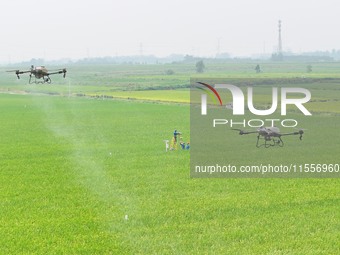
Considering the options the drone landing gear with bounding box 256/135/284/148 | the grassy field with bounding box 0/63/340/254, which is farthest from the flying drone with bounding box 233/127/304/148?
the grassy field with bounding box 0/63/340/254

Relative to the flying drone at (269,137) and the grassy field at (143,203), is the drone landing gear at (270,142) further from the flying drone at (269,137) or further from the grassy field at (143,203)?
the grassy field at (143,203)

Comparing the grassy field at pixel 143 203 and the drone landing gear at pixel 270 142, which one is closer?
the grassy field at pixel 143 203

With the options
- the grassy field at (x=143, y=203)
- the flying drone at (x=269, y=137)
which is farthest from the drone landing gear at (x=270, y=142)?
the grassy field at (x=143, y=203)

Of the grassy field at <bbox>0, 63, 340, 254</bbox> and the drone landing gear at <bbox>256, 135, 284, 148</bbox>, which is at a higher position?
the drone landing gear at <bbox>256, 135, 284, 148</bbox>

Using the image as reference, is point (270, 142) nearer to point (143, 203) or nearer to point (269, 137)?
point (269, 137)

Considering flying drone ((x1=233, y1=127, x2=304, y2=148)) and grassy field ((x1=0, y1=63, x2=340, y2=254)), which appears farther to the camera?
flying drone ((x1=233, y1=127, x2=304, y2=148))

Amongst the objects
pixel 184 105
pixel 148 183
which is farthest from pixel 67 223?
pixel 184 105

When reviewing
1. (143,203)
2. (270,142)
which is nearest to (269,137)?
(270,142)

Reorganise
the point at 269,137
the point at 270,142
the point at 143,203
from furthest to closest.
A: the point at 270,142 → the point at 269,137 → the point at 143,203

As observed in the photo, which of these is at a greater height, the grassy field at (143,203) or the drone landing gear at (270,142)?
the drone landing gear at (270,142)

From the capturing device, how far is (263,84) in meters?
99.8

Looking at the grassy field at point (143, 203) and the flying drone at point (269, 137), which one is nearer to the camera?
the grassy field at point (143, 203)

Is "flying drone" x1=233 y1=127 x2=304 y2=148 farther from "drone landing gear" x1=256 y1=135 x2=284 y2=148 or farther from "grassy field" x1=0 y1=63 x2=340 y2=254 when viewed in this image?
"grassy field" x1=0 y1=63 x2=340 y2=254

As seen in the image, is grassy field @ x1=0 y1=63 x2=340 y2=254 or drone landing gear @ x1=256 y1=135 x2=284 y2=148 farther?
drone landing gear @ x1=256 y1=135 x2=284 y2=148
